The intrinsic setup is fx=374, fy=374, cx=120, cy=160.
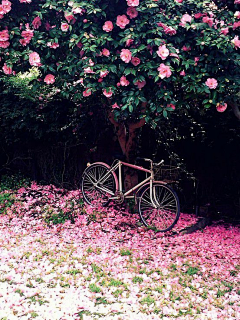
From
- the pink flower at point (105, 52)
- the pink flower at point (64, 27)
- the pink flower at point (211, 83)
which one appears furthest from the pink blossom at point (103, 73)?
the pink flower at point (211, 83)

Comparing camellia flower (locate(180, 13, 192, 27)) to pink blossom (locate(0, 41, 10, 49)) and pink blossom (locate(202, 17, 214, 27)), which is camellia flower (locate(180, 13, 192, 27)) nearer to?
pink blossom (locate(202, 17, 214, 27))

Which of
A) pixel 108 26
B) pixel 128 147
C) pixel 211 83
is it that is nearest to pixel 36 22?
pixel 108 26

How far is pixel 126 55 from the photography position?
3850 millimetres

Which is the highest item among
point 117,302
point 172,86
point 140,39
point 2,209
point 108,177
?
point 140,39

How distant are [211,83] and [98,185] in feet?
8.42

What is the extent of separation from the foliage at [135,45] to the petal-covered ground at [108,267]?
1.66 m

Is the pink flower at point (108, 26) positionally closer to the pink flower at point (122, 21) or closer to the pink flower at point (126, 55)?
the pink flower at point (122, 21)

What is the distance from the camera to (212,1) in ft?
14.4

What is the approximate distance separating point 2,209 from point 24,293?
9.49 feet

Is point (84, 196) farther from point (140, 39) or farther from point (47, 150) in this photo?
point (140, 39)

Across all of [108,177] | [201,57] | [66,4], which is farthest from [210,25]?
[108,177]

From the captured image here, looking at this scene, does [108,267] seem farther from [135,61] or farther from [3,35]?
[3,35]

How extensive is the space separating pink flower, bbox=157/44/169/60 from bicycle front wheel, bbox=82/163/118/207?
7.37 ft

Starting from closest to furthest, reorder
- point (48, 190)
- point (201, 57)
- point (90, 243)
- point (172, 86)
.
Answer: point (201, 57) → point (172, 86) → point (90, 243) → point (48, 190)
